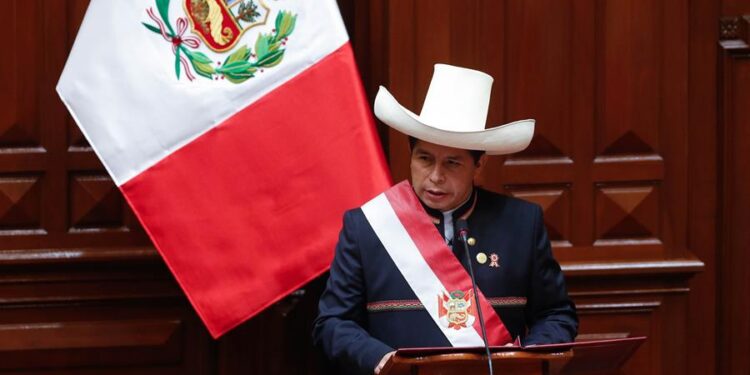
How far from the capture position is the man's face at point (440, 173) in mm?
2924

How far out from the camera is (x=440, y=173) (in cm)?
293

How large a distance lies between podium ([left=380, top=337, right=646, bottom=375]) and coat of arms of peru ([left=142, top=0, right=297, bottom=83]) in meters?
1.25

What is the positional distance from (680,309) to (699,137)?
60 cm

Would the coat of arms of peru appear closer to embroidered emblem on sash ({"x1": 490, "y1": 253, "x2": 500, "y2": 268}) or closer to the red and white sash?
the red and white sash

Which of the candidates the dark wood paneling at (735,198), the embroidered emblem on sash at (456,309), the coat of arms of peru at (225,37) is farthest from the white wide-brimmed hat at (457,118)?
the dark wood paneling at (735,198)

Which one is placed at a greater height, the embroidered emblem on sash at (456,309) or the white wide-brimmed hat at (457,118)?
the white wide-brimmed hat at (457,118)

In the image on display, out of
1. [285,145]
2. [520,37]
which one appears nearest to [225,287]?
[285,145]

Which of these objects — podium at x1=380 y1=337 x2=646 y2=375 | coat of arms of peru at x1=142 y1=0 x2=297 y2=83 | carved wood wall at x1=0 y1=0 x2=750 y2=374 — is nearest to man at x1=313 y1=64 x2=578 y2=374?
podium at x1=380 y1=337 x2=646 y2=375

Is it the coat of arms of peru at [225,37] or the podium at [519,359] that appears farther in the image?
the coat of arms of peru at [225,37]

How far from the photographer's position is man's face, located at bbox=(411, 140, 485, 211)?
292 centimetres

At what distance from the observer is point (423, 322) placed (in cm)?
289

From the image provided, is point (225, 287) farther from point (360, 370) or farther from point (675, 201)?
point (675, 201)

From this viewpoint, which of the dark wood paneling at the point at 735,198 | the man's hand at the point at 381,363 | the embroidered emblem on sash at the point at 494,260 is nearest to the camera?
the man's hand at the point at 381,363

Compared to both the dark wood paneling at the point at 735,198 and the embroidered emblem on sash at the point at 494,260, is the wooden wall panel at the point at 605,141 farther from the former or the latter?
the embroidered emblem on sash at the point at 494,260
